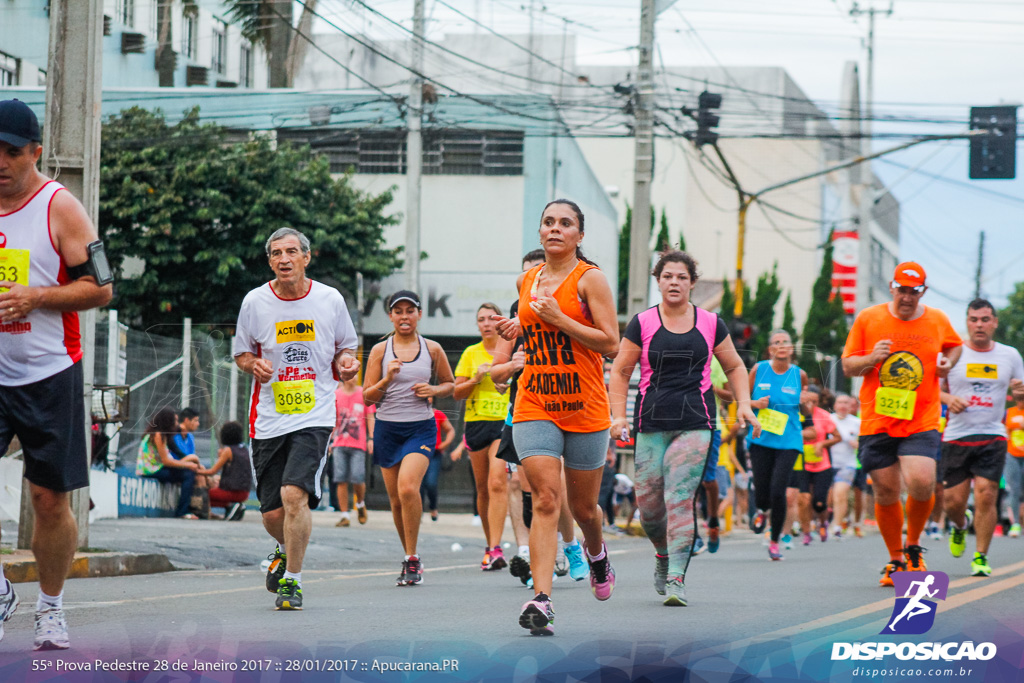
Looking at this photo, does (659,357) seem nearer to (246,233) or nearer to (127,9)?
(127,9)

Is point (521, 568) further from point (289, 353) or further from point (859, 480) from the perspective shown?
point (859, 480)

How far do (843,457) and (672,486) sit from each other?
1172 centimetres

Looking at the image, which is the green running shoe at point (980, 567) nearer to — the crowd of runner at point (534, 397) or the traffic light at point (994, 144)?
the crowd of runner at point (534, 397)

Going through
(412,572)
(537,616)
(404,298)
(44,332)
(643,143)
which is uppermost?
(643,143)

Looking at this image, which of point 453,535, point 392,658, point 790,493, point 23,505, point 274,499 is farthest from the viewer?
point 453,535

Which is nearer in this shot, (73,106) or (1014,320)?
(73,106)

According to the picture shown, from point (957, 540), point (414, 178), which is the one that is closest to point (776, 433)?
point (957, 540)

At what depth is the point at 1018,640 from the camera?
20.9ft

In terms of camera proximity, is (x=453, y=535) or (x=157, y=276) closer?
(x=453, y=535)

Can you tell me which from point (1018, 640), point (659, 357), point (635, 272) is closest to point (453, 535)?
point (635, 272)

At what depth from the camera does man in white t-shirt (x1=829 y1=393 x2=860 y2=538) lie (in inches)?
758

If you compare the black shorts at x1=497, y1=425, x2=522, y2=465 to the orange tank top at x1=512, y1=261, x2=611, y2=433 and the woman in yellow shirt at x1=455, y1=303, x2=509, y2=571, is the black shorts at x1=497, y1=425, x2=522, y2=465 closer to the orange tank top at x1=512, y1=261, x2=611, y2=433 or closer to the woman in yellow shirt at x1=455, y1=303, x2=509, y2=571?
A: the woman in yellow shirt at x1=455, y1=303, x2=509, y2=571

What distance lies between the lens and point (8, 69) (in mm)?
12156

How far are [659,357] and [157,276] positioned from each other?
18.0 meters
